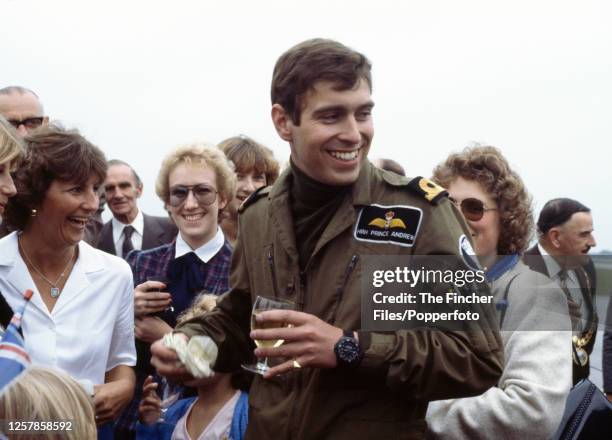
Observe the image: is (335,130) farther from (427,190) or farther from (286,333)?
(286,333)

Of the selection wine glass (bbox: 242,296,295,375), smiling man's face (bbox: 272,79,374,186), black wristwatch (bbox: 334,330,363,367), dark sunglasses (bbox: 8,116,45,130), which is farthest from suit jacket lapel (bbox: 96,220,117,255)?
black wristwatch (bbox: 334,330,363,367)

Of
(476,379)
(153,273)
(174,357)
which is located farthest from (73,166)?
(476,379)

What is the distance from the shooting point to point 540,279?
3.23 m

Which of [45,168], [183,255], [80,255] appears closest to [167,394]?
[183,255]

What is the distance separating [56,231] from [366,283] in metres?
1.67

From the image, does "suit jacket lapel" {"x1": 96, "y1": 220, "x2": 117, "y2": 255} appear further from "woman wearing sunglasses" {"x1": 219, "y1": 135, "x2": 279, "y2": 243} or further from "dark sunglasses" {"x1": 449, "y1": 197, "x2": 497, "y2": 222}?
"dark sunglasses" {"x1": 449, "y1": 197, "x2": 497, "y2": 222}

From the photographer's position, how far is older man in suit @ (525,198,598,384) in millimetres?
4699

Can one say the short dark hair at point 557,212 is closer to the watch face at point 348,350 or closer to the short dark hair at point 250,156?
the short dark hair at point 250,156

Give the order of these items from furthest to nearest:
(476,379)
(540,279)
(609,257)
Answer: (609,257), (540,279), (476,379)

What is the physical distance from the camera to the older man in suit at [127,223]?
245 inches

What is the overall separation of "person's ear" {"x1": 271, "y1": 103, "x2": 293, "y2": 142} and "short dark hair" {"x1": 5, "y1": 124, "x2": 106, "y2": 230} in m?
1.11

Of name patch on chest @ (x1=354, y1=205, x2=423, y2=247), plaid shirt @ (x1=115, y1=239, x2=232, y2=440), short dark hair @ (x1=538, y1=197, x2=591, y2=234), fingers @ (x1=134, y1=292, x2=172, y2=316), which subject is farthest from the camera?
short dark hair @ (x1=538, y1=197, x2=591, y2=234)

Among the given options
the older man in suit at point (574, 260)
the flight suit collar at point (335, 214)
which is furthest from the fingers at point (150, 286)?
the older man in suit at point (574, 260)

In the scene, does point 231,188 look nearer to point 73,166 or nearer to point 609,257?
point 73,166
